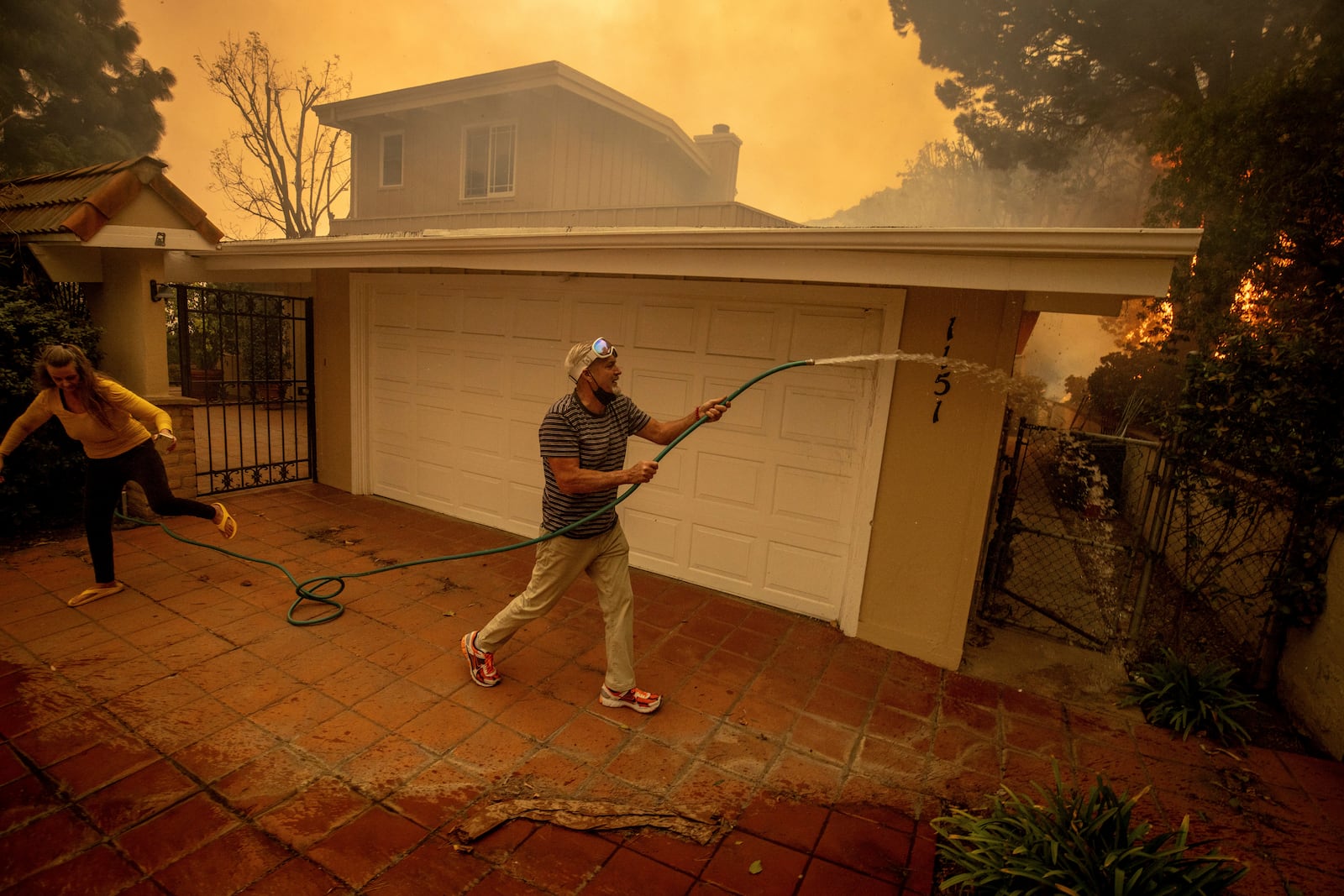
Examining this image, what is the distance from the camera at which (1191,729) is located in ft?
12.6

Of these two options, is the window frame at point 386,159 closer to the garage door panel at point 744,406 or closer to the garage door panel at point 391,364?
the garage door panel at point 391,364

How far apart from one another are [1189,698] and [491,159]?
13.7 m

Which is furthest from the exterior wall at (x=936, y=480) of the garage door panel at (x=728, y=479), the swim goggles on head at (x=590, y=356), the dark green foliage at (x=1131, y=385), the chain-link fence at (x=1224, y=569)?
the dark green foliage at (x=1131, y=385)

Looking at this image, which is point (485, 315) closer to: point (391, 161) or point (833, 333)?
point (833, 333)

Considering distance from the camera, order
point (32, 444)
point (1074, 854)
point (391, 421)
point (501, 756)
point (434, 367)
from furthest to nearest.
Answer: point (391, 421)
point (434, 367)
point (32, 444)
point (501, 756)
point (1074, 854)

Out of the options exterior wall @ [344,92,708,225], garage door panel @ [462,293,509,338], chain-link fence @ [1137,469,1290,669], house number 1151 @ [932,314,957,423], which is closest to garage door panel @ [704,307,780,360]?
house number 1151 @ [932,314,957,423]

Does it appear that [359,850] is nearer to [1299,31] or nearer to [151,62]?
[1299,31]

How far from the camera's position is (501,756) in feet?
10.3

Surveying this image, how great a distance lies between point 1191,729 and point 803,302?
139 inches

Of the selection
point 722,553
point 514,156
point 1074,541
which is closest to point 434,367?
point 722,553

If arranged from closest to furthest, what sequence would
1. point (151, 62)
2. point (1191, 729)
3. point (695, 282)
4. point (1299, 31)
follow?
point (1191, 729) < point (695, 282) < point (1299, 31) < point (151, 62)

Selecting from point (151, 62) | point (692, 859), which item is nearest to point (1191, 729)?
point (692, 859)

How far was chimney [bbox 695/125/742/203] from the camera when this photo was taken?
54.2 ft

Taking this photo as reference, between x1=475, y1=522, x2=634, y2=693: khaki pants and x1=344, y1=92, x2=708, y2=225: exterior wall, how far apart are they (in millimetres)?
10760
